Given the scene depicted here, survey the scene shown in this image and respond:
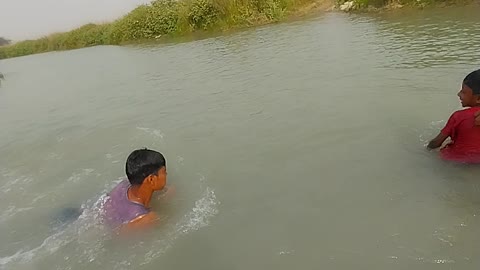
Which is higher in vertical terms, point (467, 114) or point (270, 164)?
point (467, 114)

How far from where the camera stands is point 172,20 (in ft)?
82.3

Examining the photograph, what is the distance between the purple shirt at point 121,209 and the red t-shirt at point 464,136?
9.67ft

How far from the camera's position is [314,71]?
8711 millimetres

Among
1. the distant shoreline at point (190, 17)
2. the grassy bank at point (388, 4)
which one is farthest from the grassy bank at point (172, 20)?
the grassy bank at point (388, 4)

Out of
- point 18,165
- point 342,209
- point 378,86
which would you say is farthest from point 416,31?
point 18,165

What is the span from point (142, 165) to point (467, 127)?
2.93 m

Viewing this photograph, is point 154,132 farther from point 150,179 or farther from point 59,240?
point 150,179

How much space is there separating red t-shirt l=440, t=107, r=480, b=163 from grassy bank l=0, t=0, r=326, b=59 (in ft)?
57.0

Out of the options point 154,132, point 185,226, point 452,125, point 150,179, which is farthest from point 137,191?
point 154,132

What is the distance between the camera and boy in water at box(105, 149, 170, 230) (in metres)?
3.59

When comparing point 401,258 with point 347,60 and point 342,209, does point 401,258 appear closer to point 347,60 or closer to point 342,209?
point 342,209

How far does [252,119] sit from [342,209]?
9.80 feet

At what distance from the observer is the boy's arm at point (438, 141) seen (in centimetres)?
425

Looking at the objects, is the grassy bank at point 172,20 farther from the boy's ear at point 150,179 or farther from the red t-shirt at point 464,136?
the boy's ear at point 150,179
